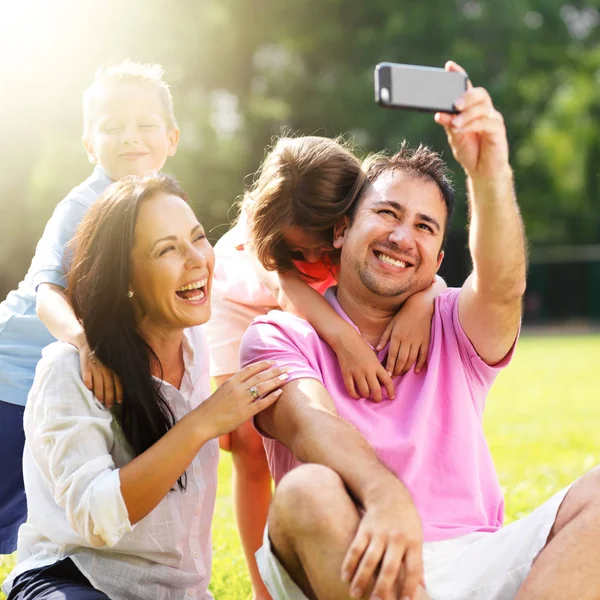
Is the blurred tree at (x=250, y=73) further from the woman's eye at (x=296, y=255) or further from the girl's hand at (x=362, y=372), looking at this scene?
the girl's hand at (x=362, y=372)

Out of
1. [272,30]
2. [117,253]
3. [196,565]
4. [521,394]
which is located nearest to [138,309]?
[117,253]

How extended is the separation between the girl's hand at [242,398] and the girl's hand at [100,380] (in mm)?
279

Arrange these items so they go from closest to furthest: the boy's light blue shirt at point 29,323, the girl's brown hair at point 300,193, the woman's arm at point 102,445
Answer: the woman's arm at point 102,445 < the girl's brown hair at point 300,193 < the boy's light blue shirt at point 29,323

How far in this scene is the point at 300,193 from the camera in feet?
12.3

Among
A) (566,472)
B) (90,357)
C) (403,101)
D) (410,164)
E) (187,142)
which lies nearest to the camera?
(403,101)

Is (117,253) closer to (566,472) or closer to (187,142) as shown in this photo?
(566,472)

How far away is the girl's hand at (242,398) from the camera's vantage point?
9.29ft

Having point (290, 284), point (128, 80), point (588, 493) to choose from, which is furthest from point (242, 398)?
point (128, 80)

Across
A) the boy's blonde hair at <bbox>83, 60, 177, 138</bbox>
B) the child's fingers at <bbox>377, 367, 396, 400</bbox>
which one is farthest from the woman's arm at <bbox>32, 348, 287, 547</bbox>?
the boy's blonde hair at <bbox>83, 60, 177, 138</bbox>

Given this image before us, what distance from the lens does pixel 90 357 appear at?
2.96 metres

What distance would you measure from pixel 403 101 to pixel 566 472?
4.93 meters

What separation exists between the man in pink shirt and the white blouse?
317 mm

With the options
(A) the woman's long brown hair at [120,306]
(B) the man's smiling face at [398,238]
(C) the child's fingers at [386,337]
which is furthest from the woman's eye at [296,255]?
(A) the woman's long brown hair at [120,306]

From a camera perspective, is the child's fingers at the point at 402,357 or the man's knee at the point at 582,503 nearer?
the man's knee at the point at 582,503
